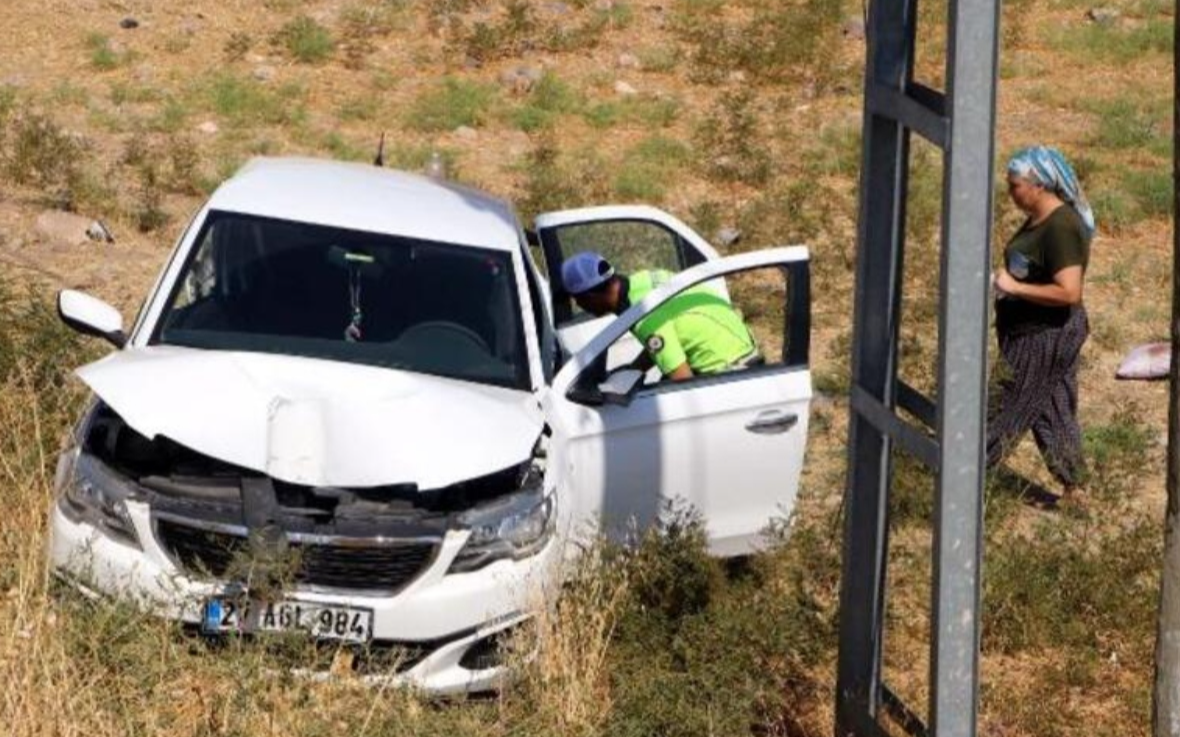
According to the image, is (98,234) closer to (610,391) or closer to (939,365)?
(610,391)

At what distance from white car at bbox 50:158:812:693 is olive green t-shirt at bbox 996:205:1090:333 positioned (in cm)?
136

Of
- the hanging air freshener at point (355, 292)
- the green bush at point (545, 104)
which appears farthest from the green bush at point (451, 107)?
the hanging air freshener at point (355, 292)

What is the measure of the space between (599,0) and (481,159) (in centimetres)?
509

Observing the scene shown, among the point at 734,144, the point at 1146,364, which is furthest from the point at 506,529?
the point at 734,144

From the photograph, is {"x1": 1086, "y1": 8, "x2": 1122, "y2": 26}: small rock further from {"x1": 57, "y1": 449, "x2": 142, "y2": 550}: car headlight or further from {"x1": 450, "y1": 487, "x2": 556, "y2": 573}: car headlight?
{"x1": 57, "y1": 449, "x2": 142, "y2": 550}: car headlight

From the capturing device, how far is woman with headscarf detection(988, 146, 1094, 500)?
31.0 ft

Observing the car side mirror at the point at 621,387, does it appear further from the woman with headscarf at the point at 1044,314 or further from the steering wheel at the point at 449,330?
the woman with headscarf at the point at 1044,314

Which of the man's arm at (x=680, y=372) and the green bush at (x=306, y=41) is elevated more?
the man's arm at (x=680, y=372)

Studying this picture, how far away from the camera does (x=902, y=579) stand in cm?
873

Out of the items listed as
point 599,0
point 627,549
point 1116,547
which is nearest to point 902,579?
point 1116,547

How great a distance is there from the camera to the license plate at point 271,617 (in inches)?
266

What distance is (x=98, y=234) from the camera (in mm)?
13906

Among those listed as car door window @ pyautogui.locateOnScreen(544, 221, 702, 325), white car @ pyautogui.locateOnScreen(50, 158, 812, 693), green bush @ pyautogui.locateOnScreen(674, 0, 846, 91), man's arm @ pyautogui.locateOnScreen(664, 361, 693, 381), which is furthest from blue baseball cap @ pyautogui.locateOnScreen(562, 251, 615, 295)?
green bush @ pyautogui.locateOnScreen(674, 0, 846, 91)

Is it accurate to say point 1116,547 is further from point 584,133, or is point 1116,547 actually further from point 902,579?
point 584,133
